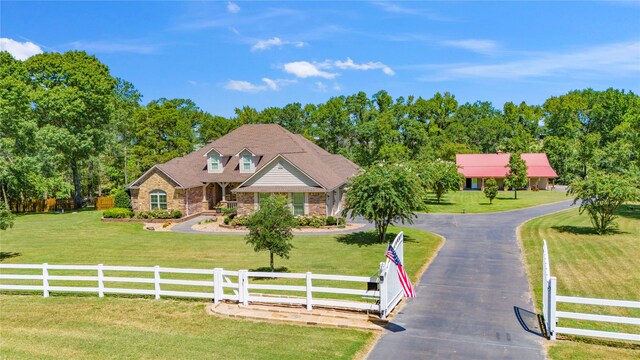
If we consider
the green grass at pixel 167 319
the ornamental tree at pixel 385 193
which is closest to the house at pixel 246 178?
the ornamental tree at pixel 385 193

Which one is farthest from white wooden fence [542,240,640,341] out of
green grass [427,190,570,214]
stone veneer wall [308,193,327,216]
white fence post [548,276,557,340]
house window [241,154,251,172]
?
house window [241,154,251,172]

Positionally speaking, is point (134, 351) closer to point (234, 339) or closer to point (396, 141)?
point (234, 339)

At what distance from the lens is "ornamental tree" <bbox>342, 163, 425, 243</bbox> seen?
27156 mm

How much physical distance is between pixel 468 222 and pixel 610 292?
65.3 feet

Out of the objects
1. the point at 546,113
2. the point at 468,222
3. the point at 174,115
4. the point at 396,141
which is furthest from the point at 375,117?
the point at 546,113

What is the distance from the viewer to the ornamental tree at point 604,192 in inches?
1163

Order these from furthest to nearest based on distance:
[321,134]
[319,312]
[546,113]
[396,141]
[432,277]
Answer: [546,113] → [396,141] → [321,134] → [432,277] → [319,312]

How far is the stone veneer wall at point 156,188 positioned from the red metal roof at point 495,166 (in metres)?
47.5

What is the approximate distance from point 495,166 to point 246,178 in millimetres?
47383

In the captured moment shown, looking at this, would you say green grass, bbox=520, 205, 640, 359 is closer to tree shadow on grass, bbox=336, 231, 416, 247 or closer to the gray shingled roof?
tree shadow on grass, bbox=336, 231, 416, 247

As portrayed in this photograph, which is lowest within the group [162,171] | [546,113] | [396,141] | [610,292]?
[610,292]

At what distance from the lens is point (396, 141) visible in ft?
273

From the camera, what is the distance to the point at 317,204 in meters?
38.6

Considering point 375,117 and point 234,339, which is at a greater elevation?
point 375,117
